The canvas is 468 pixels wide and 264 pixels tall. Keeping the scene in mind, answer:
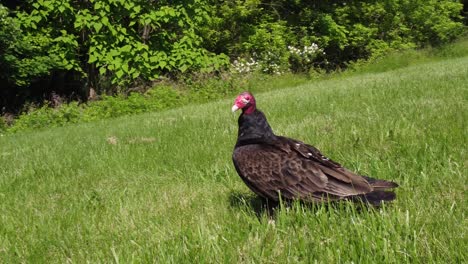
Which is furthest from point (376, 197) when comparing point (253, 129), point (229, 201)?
point (229, 201)

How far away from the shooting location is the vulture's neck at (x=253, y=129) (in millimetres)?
3361

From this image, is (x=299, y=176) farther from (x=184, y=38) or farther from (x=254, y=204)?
(x=184, y=38)

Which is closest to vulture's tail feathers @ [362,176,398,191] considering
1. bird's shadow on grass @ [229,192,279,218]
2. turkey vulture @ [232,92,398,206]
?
turkey vulture @ [232,92,398,206]

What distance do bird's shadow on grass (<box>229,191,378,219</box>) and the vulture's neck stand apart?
49 centimetres

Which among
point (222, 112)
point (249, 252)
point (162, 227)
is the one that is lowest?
point (222, 112)

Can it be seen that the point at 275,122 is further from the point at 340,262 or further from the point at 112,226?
the point at 340,262

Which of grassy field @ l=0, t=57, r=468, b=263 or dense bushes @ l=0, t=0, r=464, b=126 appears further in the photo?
dense bushes @ l=0, t=0, r=464, b=126

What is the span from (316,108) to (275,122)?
1188 mm

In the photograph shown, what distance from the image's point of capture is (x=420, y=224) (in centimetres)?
248

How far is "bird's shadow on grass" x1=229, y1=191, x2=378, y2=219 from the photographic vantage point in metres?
2.80

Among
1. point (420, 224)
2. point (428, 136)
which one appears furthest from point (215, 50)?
point (420, 224)

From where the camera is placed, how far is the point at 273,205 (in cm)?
310

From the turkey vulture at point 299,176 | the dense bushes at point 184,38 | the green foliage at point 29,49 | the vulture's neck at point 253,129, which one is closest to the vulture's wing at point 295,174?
the turkey vulture at point 299,176

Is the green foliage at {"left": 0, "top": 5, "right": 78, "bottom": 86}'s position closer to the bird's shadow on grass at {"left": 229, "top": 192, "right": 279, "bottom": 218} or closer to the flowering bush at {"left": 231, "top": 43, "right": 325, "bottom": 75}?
the flowering bush at {"left": 231, "top": 43, "right": 325, "bottom": 75}
